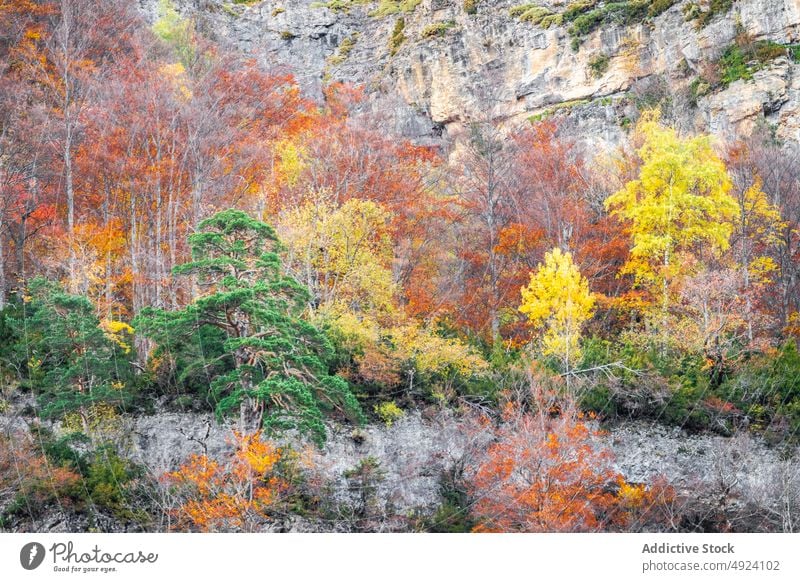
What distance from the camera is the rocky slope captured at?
39.2 meters

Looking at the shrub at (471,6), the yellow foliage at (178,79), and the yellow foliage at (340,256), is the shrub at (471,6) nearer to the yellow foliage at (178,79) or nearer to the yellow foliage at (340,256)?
the yellow foliage at (178,79)

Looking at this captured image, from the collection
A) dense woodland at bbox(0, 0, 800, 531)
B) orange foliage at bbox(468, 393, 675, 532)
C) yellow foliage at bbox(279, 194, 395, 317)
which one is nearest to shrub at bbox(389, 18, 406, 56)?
dense woodland at bbox(0, 0, 800, 531)

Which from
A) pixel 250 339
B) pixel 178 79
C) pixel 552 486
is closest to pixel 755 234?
pixel 552 486

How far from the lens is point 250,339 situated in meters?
17.0

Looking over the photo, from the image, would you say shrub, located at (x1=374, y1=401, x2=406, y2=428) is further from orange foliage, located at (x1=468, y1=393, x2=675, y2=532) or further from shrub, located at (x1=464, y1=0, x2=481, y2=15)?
shrub, located at (x1=464, y1=0, x2=481, y2=15)

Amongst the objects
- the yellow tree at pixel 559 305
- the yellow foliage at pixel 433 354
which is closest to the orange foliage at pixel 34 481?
the yellow foliage at pixel 433 354

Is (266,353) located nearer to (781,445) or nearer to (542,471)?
(542,471)

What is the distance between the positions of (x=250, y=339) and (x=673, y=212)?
1235 cm

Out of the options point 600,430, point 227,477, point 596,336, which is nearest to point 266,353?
point 227,477

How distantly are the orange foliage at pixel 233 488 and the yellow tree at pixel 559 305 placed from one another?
26.1 feet

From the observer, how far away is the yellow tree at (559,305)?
21062 millimetres

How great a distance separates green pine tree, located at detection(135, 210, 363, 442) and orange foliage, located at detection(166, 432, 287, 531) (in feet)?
2.33

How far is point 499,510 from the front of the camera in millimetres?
16125

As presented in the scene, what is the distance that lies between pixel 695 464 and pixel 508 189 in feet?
36.1
